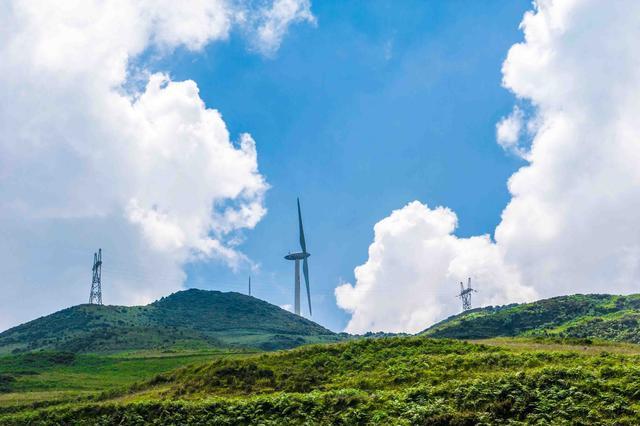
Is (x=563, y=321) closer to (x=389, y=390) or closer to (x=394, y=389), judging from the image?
(x=394, y=389)

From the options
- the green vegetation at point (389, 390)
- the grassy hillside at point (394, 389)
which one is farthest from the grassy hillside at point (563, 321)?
the grassy hillside at point (394, 389)

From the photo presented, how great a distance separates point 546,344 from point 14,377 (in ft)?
301

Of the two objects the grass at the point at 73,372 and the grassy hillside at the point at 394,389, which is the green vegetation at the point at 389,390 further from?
the grass at the point at 73,372

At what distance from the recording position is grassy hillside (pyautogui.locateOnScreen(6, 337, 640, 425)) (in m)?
38.4

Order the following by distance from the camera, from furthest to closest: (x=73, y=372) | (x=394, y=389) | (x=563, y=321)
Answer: (x=563, y=321), (x=73, y=372), (x=394, y=389)

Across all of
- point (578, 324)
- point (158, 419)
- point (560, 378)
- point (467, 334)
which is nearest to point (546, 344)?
point (560, 378)

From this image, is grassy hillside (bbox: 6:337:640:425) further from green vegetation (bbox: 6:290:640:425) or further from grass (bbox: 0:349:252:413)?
grass (bbox: 0:349:252:413)

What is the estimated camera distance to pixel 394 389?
49000 mm

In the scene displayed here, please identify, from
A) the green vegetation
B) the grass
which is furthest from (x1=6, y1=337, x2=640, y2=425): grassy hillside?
the grass

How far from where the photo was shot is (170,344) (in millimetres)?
181750

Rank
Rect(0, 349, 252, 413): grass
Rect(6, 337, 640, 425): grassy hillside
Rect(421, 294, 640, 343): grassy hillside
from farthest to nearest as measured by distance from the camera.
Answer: Rect(421, 294, 640, 343): grassy hillside
Rect(0, 349, 252, 413): grass
Rect(6, 337, 640, 425): grassy hillside

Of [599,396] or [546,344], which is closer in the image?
[599,396]

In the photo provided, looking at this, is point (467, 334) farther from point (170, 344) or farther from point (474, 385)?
point (474, 385)

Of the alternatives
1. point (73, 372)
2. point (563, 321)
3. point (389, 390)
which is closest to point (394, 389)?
point (389, 390)
